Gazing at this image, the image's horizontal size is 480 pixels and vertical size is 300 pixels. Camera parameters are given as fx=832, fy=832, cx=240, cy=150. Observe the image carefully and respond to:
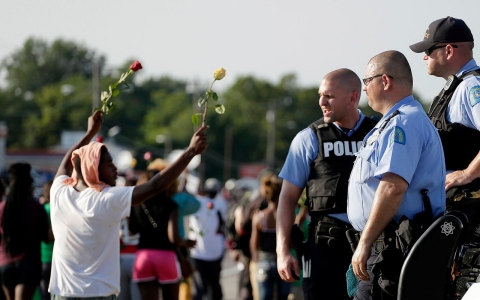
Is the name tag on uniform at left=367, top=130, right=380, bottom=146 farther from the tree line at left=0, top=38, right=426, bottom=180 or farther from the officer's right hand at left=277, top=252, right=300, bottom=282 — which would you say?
the tree line at left=0, top=38, right=426, bottom=180

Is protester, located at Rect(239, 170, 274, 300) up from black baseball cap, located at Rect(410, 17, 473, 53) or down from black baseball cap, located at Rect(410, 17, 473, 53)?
down

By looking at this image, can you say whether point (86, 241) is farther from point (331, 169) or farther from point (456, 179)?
point (456, 179)

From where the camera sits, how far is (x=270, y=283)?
9.74 meters

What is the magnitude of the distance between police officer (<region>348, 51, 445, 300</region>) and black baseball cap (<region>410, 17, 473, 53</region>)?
2.13 feet

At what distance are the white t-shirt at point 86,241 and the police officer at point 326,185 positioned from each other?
1.17 m

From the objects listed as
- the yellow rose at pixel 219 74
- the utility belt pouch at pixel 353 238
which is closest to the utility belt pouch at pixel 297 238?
the utility belt pouch at pixel 353 238

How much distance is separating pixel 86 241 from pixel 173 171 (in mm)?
826

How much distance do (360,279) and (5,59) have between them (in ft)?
350

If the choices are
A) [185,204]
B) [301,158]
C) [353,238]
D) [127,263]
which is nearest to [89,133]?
[301,158]

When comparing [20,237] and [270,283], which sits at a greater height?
[20,237]

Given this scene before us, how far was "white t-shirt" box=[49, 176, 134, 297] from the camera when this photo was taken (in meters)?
5.45

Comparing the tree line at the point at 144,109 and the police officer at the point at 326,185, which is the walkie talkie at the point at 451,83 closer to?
the police officer at the point at 326,185

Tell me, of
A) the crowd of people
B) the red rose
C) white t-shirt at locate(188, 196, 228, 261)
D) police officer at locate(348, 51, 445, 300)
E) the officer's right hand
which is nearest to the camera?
police officer at locate(348, 51, 445, 300)

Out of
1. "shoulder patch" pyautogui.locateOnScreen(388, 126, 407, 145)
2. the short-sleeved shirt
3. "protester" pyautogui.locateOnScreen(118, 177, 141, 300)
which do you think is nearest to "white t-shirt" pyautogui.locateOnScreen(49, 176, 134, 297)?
"shoulder patch" pyautogui.locateOnScreen(388, 126, 407, 145)
